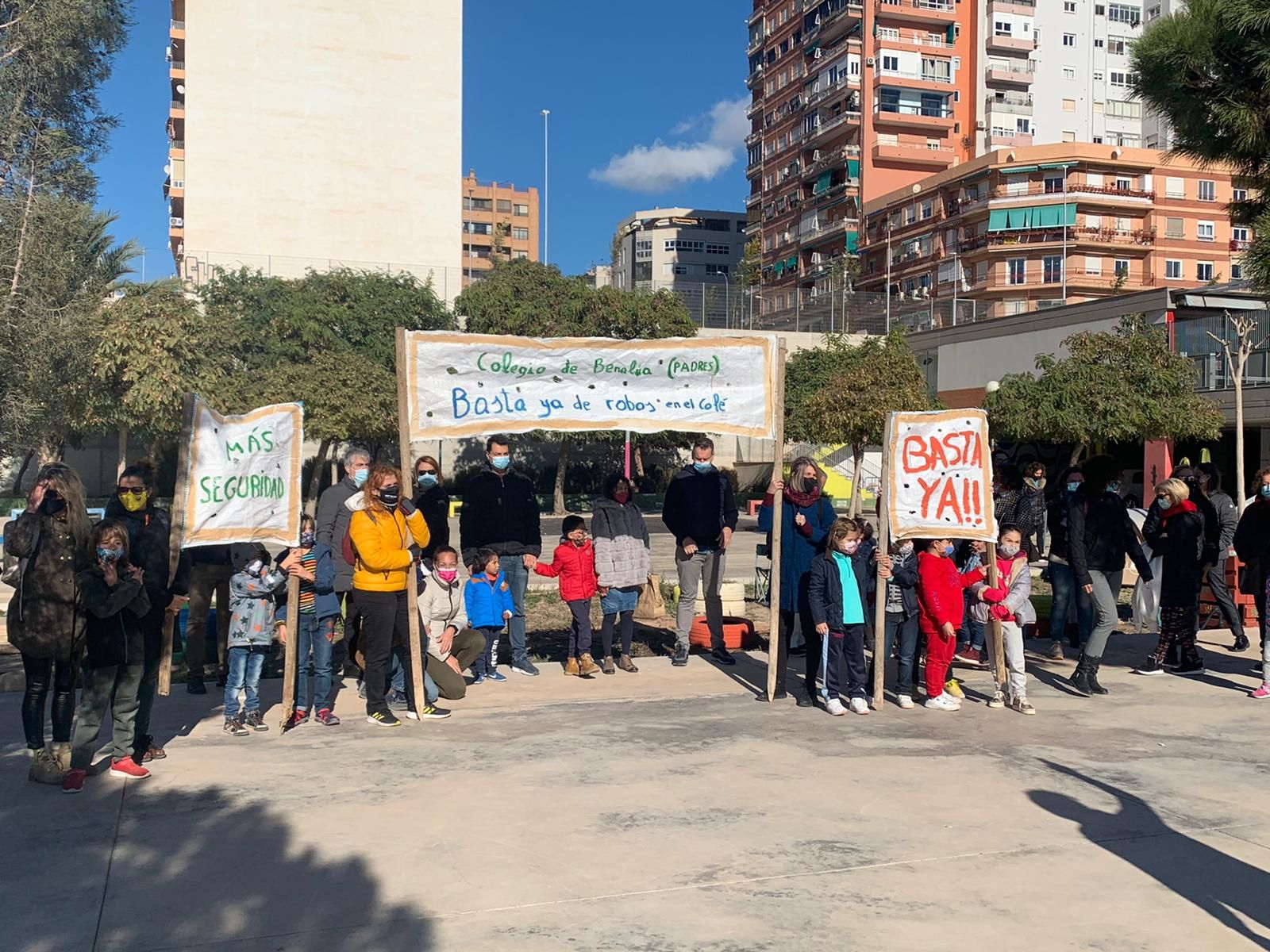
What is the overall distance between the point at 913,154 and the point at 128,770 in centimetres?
7749

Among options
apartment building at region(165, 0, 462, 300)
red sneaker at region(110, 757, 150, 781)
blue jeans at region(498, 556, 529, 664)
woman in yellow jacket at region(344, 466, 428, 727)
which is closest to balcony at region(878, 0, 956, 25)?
apartment building at region(165, 0, 462, 300)

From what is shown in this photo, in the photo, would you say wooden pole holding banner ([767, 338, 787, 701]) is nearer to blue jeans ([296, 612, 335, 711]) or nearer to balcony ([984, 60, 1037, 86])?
blue jeans ([296, 612, 335, 711])

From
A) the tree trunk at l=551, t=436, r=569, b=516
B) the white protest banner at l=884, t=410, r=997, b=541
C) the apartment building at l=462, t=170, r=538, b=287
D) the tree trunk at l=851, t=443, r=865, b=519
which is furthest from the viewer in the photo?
the apartment building at l=462, t=170, r=538, b=287

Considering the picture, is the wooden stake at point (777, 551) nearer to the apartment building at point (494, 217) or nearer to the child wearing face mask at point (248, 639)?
the child wearing face mask at point (248, 639)

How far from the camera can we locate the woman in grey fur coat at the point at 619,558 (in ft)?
32.7

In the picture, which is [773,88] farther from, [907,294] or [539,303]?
[539,303]

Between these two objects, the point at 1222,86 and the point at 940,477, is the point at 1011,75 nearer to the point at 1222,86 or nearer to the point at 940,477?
the point at 1222,86

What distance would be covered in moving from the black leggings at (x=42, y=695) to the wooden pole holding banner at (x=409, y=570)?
2.34 meters

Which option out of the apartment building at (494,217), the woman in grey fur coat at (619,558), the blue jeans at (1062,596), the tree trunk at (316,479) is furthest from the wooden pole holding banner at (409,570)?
the apartment building at (494,217)

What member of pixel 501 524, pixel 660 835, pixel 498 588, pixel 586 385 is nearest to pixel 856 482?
pixel 501 524

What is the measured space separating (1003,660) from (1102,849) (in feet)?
12.1

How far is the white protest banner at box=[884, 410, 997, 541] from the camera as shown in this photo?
8977 millimetres

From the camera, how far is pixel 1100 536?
9.94 meters

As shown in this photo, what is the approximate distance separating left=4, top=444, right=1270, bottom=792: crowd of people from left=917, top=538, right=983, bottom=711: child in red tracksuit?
0.02 metres
